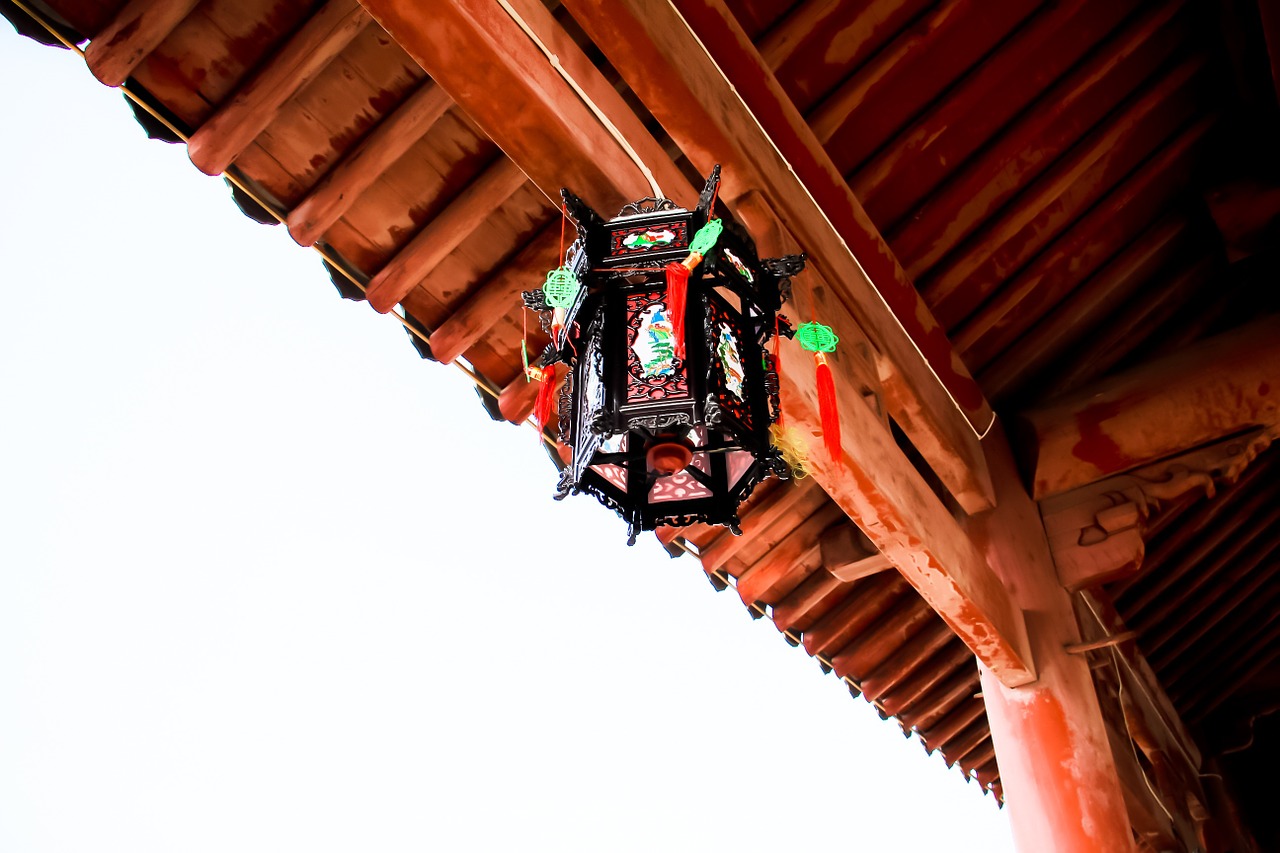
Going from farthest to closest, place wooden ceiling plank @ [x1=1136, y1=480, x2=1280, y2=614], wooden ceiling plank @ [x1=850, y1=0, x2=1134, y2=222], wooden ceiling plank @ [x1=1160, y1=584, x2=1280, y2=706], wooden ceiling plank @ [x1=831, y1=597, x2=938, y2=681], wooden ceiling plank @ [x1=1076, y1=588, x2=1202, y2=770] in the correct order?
wooden ceiling plank @ [x1=1160, y1=584, x2=1280, y2=706], wooden ceiling plank @ [x1=1136, y1=480, x2=1280, y2=614], wooden ceiling plank @ [x1=1076, y1=588, x2=1202, y2=770], wooden ceiling plank @ [x1=831, y1=597, x2=938, y2=681], wooden ceiling plank @ [x1=850, y1=0, x2=1134, y2=222]

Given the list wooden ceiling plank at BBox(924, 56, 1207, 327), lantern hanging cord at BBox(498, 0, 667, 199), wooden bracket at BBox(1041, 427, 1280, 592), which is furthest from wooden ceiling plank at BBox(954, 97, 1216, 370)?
lantern hanging cord at BBox(498, 0, 667, 199)

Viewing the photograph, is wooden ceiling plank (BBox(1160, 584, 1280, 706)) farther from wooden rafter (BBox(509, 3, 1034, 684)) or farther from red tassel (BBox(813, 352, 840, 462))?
red tassel (BBox(813, 352, 840, 462))

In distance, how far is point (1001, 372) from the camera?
495 centimetres

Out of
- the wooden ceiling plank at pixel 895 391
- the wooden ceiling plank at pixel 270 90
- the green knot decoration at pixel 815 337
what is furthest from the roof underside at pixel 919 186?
the green knot decoration at pixel 815 337

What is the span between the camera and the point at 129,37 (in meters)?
2.70

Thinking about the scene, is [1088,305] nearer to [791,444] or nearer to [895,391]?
[895,391]

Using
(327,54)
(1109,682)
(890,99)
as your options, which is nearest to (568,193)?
(327,54)

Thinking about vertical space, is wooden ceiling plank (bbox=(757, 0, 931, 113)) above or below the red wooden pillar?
above

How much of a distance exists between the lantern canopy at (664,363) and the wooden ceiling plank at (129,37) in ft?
3.71

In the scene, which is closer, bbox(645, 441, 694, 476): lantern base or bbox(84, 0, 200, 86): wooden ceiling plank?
bbox(645, 441, 694, 476): lantern base

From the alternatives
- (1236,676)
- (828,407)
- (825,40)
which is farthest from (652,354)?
(1236,676)

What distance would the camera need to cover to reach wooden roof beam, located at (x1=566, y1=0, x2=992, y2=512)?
2758mm

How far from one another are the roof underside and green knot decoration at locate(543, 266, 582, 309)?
256 millimetres

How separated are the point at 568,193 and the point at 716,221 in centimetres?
32
